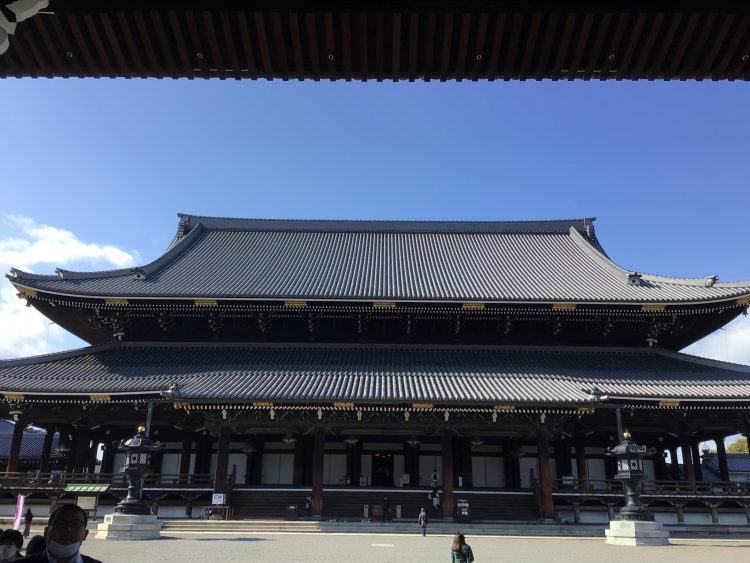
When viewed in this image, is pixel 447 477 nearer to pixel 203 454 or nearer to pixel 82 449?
pixel 203 454

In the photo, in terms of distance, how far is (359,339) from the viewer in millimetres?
26984

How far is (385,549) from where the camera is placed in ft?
52.0

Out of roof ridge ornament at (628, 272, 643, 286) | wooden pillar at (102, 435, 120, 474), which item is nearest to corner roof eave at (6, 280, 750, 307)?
roof ridge ornament at (628, 272, 643, 286)

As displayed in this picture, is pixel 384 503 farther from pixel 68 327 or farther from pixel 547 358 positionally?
pixel 68 327

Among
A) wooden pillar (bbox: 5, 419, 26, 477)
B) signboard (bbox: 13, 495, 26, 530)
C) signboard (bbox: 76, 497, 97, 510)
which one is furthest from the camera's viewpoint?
wooden pillar (bbox: 5, 419, 26, 477)

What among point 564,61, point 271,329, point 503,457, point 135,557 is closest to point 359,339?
point 271,329

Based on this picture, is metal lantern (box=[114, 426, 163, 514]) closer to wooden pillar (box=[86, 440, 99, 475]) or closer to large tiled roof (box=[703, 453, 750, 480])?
wooden pillar (box=[86, 440, 99, 475])

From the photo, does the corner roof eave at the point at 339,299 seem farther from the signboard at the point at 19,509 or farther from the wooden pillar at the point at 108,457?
the signboard at the point at 19,509

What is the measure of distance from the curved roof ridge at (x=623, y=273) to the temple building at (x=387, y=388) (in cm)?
19

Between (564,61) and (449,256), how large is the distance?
29146 mm

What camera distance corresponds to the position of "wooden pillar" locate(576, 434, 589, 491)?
2214cm

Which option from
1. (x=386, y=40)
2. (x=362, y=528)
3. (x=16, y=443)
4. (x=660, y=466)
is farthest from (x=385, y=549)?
(x=16, y=443)

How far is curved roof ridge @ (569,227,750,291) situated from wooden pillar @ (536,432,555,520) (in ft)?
36.0

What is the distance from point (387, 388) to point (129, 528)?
978 cm
